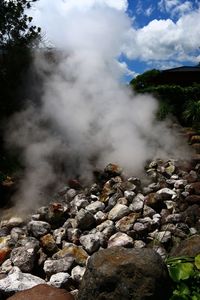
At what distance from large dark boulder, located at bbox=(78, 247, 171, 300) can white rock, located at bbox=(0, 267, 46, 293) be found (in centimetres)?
109

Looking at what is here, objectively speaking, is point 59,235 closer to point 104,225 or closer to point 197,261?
point 104,225

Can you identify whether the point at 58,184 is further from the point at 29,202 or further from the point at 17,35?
the point at 17,35

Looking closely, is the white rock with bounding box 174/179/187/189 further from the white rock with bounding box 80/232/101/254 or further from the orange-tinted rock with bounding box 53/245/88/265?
the orange-tinted rock with bounding box 53/245/88/265

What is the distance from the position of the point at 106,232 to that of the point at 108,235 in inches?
2.0

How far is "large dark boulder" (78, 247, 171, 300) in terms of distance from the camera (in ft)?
11.4

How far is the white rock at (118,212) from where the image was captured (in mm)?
6102

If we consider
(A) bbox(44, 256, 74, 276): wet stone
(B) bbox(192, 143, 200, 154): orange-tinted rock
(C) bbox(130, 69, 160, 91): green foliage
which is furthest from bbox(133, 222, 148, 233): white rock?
(C) bbox(130, 69, 160, 91): green foliage

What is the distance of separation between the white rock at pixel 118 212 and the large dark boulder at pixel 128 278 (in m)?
2.44

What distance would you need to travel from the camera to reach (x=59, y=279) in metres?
4.66

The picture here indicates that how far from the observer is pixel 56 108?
8.91 meters

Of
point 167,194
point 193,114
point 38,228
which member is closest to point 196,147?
point 167,194

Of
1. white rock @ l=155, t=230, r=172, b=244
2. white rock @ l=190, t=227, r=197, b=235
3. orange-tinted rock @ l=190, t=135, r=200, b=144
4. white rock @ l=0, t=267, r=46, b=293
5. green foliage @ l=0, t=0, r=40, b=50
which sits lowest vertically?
white rock @ l=0, t=267, r=46, b=293

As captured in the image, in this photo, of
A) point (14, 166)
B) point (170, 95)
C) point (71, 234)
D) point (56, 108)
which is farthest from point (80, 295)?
point (170, 95)

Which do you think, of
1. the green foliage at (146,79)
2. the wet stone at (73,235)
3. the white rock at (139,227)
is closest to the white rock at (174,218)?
the white rock at (139,227)
